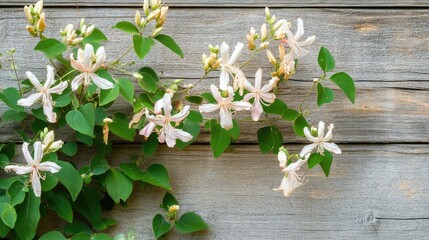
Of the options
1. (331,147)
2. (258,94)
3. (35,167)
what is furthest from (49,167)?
(331,147)

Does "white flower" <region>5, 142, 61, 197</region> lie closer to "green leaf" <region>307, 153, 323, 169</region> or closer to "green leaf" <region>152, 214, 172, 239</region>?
"green leaf" <region>152, 214, 172, 239</region>

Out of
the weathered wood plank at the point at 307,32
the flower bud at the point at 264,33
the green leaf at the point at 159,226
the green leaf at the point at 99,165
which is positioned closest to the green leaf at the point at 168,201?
the green leaf at the point at 159,226

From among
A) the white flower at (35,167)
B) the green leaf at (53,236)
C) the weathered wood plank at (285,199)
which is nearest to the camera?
the white flower at (35,167)

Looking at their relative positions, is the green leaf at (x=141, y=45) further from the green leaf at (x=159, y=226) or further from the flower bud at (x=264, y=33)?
the green leaf at (x=159, y=226)

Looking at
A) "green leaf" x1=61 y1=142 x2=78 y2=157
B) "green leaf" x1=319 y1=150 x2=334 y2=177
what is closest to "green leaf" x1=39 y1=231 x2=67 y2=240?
"green leaf" x1=61 y1=142 x2=78 y2=157

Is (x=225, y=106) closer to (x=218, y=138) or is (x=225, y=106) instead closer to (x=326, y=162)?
(x=218, y=138)
